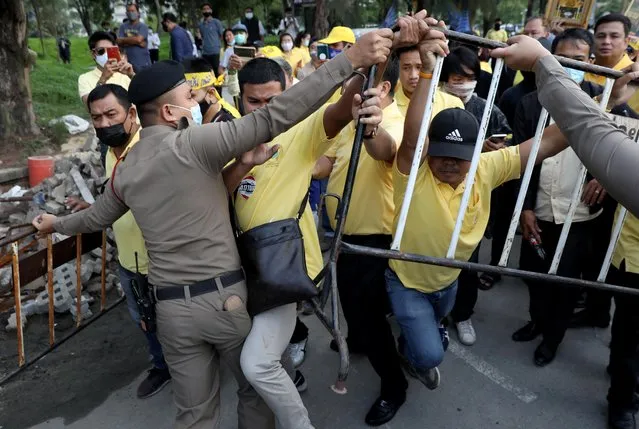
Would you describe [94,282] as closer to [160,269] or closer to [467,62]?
[160,269]

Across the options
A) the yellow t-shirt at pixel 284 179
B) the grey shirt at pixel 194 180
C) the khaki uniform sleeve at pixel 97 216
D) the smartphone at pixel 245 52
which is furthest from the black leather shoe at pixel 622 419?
the smartphone at pixel 245 52

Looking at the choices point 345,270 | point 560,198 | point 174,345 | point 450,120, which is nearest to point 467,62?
point 560,198

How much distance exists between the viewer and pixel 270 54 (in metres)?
6.21

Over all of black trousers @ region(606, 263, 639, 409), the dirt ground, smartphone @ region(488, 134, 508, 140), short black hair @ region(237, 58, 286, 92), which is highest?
short black hair @ region(237, 58, 286, 92)

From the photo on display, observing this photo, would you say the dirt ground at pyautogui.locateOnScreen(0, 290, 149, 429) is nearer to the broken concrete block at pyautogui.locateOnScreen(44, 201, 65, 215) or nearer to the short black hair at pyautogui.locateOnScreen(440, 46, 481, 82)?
the broken concrete block at pyautogui.locateOnScreen(44, 201, 65, 215)

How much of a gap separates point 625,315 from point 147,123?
2.60 m

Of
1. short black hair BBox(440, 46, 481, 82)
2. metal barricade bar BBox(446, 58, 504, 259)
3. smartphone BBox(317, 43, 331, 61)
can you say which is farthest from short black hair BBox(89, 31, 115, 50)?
metal barricade bar BBox(446, 58, 504, 259)

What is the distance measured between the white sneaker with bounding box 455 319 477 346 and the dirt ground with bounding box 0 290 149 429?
7.28 feet

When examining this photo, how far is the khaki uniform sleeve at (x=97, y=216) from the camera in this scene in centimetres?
223

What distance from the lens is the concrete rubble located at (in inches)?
159

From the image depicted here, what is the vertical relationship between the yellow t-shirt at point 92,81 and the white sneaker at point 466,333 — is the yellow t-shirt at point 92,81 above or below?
above

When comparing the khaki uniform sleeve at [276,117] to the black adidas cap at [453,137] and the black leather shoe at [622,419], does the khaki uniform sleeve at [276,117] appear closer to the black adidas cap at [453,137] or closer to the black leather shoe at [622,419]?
the black adidas cap at [453,137]

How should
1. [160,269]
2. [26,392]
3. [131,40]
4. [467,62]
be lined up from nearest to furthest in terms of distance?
[160,269] → [26,392] → [467,62] → [131,40]

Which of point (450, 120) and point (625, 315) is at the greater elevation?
point (450, 120)
